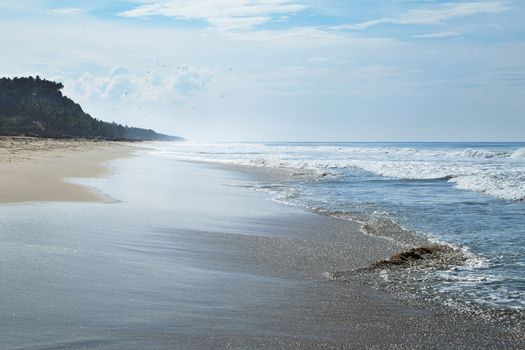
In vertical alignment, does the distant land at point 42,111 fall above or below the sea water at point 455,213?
above

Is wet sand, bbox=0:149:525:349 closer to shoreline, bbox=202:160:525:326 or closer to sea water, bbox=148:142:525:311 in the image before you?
shoreline, bbox=202:160:525:326

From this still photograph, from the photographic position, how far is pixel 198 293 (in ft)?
17.2

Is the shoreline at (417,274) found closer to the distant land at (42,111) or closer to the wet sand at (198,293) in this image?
the wet sand at (198,293)

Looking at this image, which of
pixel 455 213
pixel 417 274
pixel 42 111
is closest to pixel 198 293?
pixel 417 274

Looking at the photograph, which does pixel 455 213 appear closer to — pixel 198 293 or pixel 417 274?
pixel 417 274

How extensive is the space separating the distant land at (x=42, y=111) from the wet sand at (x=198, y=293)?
8483cm

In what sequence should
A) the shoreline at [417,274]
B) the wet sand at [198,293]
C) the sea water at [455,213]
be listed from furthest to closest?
1. the sea water at [455,213]
2. the shoreline at [417,274]
3. the wet sand at [198,293]

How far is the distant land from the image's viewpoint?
95.3m

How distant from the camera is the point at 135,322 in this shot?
14.0 feet

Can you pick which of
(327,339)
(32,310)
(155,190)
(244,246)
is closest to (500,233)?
(244,246)

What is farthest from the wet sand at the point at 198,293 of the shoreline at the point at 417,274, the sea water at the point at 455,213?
the sea water at the point at 455,213

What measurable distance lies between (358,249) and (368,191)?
1017 cm

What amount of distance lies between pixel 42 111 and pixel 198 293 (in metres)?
104

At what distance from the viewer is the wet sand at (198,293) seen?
160 inches
